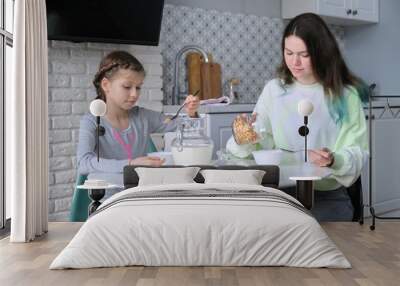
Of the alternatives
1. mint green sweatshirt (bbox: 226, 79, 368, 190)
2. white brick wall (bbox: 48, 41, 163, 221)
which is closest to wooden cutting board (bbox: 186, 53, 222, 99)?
white brick wall (bbox: 48, 41, 163, 221)

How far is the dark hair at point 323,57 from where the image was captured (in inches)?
198

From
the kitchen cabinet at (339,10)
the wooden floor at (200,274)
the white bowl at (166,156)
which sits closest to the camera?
the wooden floor at (200,274)

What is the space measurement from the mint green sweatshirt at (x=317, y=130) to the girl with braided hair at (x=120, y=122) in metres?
0.72

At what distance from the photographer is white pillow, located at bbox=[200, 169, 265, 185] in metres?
4.51

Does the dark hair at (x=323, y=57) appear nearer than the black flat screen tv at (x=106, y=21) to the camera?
Yes

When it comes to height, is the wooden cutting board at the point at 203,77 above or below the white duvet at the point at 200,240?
above

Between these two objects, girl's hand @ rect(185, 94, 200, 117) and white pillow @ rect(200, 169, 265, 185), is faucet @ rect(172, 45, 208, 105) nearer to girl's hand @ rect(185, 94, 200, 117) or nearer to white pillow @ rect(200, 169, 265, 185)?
girl's hand @ rect(185, 94, 200, 117)

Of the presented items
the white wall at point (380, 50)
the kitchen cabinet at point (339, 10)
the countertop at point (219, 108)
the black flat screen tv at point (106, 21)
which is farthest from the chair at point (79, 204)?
the white wall at point (380, 50)

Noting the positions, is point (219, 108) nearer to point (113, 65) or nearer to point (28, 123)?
point (113, 65)

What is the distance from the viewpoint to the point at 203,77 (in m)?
6.22

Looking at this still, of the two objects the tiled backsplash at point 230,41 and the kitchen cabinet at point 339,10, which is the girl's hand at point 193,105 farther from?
the kitchen cabinet at point 339,10

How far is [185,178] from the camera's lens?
4.54 metres

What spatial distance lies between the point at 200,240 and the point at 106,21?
268 centimetres

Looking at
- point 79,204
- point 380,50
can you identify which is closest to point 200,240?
point 79,204
